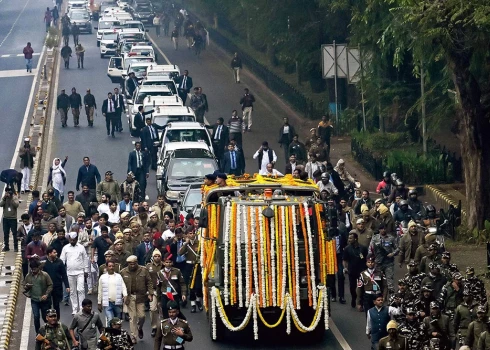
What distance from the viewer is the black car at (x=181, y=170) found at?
31344 mm

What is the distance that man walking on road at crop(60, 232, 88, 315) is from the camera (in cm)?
2283

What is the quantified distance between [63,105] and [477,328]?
2885 cm

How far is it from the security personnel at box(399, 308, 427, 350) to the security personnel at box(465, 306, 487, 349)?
62 centimetres

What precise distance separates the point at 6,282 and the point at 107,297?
5.73 metres

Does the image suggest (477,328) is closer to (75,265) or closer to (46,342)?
(46,342)

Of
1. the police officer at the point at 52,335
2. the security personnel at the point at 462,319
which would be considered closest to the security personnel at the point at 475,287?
the security personnel at the point at 462,319

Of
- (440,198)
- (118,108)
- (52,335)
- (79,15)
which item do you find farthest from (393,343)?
(79,15)

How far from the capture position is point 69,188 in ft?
117

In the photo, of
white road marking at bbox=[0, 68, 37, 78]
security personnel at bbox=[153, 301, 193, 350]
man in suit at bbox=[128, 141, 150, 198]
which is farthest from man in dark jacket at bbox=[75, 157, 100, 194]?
white road marking at bbox=[0, 68, 37, 78]

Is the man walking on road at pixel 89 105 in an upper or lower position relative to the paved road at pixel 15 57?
lower

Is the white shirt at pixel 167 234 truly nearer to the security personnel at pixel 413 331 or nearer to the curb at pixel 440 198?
the security personnel at pixel 413 331

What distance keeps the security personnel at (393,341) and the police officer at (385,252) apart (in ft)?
15.2

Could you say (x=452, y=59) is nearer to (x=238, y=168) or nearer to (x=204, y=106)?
(x=238, y=168)

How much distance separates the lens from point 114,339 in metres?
17.7
